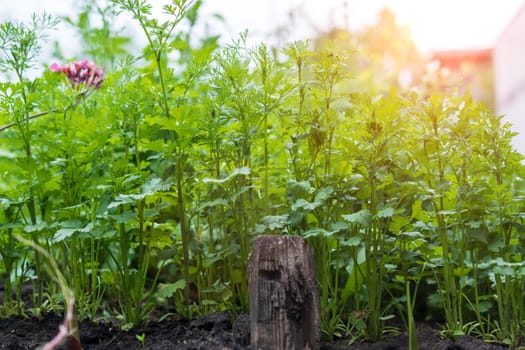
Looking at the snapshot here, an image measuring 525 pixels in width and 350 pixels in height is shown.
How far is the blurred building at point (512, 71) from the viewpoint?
2.85 m

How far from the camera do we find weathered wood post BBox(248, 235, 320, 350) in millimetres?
1260

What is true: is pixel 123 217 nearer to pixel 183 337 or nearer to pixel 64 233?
pixel 64 233

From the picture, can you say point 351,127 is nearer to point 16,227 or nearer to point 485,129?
point 485,129

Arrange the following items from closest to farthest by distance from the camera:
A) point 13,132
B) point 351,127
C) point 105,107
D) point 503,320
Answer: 1. point 503,320
2. point 351,127
3. point 105,107
4. point 13,132

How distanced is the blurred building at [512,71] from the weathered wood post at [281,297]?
1.72 meters

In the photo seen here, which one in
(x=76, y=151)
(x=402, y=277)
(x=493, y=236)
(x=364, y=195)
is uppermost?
(x=76, y=151)

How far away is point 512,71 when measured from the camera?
3090mm

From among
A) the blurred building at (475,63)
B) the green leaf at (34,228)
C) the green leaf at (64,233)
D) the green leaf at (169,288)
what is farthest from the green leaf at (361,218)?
the blurred building at (475,63)

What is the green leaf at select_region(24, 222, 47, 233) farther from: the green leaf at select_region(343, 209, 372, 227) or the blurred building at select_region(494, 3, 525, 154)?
the blurred building at select_region(494, 3, 525, 154)

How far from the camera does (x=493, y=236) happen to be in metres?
1.60

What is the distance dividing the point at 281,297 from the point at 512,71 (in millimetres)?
2492

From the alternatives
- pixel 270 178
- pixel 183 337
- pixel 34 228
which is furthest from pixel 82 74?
pixel 183 337

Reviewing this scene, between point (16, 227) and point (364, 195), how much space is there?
112cm

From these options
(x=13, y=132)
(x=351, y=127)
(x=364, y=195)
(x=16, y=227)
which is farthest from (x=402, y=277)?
(x=13, y=132)
